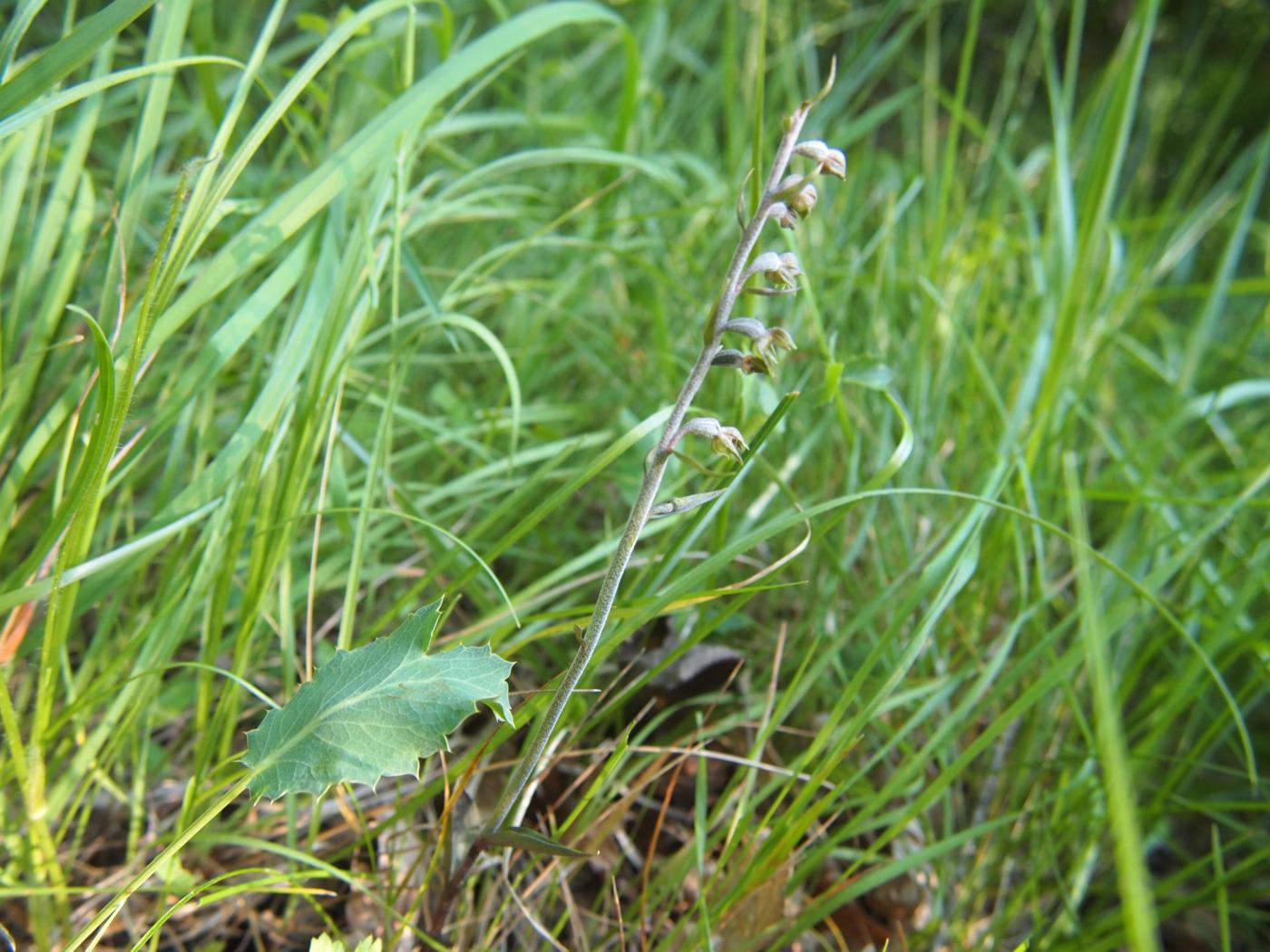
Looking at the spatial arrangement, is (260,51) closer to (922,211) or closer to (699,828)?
(699,828)

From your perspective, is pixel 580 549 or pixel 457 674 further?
pixel 580 549

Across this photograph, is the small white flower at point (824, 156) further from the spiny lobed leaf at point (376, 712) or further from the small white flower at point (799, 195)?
the spiny lobed leaf at point (376, 712)

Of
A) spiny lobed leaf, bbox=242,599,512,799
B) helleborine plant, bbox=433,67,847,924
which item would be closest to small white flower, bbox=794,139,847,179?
helleborine plant, bbox=433,67,847,924

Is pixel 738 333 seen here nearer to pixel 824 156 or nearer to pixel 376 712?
pixel 824 156

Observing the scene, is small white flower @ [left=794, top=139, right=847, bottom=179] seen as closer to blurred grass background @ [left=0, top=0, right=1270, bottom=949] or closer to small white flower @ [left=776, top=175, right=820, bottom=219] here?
small white flower @ [left=776, top=175, right=820, bottom=219]

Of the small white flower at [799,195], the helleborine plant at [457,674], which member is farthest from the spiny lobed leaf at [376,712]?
the small white flower at [799,195]

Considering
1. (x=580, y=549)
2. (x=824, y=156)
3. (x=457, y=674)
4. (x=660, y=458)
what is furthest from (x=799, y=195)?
(x=580, y=549)
